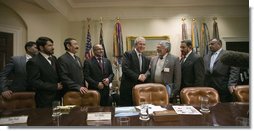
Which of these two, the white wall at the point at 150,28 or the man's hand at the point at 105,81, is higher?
the white wall at the point at 150,28

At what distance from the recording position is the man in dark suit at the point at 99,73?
5.44ft

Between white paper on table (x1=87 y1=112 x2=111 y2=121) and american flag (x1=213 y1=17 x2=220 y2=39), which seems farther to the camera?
american flag (x1=213 y1=17 x2=220 y2=39)

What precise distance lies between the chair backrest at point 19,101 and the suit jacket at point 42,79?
5 cm

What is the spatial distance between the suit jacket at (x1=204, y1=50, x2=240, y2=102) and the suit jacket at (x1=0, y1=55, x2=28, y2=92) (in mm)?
1504

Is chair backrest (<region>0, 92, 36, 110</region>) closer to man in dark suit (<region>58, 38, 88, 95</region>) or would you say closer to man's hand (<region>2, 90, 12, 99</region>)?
man's hand (<region>2, 90, 12, 99</region>)

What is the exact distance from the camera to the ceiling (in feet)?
4.84

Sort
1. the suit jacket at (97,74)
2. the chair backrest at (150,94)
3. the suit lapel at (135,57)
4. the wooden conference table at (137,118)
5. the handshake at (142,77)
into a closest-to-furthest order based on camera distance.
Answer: the wooden conference table at (137,118)
the suit jacket at (97,74)
the suit lapel at (135,57)
the chair backrest at (150,94)
the handshake at (142,77)

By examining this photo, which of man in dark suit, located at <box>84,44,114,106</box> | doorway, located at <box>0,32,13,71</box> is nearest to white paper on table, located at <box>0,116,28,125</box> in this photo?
doorway, located at <box>0,32,13,71</box>

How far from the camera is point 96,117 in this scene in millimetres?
1399

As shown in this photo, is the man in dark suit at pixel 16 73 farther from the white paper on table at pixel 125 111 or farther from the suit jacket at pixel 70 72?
the white paper on table at pixel 125 111

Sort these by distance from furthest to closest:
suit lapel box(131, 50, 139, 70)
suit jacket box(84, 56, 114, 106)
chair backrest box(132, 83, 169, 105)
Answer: chair backrest box(132, 83, 169, 105) → suit lapel box(131, 50, 139, 70) → suit jacket box(84, 56, 114, 106)

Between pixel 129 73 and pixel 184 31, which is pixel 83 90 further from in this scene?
pixel 184 31

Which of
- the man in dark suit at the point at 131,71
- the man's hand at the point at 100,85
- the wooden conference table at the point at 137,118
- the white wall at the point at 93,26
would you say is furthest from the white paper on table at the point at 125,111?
the white wall at the point at 93,26

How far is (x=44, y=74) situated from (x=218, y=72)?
1.48m
